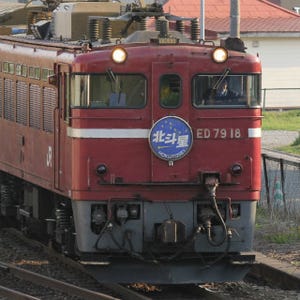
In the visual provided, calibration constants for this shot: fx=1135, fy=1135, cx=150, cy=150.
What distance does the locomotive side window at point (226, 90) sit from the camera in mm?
12109

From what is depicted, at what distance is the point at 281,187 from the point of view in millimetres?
18062

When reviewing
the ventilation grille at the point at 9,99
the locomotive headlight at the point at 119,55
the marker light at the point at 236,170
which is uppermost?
the locomotive headlight at the point at 119,55

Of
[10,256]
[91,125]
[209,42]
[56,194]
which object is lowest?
[10,256]

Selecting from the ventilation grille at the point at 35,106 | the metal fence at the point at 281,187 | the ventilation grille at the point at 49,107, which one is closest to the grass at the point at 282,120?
the metal fence at the point at 281,187

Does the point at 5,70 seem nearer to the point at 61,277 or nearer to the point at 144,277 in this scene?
the point at 61,277

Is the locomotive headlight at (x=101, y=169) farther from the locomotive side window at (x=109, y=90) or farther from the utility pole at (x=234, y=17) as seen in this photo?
the utility pole at (x=234, y=17)

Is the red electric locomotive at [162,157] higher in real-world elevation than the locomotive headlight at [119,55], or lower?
lower

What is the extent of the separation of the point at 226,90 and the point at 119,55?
1.23 metres

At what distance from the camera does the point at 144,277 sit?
39.3ft

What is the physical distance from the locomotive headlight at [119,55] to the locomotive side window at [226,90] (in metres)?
0.80

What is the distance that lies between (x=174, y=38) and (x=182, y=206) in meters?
1.84

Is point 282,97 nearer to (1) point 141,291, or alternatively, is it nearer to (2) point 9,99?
(2) point 9,99

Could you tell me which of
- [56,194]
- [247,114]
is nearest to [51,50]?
[56,194]

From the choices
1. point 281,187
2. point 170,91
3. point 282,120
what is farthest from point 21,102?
point 282,120
